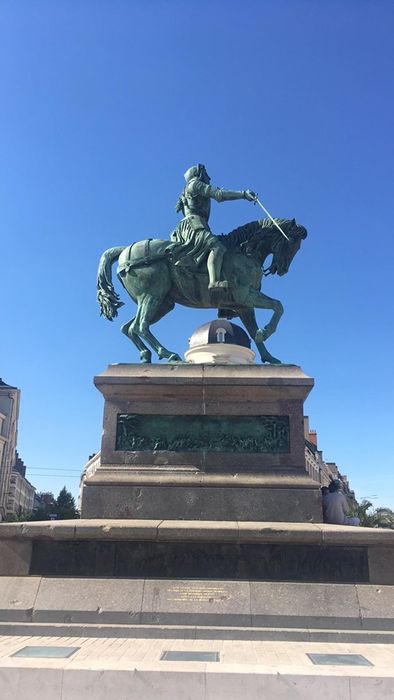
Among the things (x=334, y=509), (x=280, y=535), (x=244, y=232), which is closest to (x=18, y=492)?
(x=244, y=232)

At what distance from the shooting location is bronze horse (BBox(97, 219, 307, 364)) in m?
11.4

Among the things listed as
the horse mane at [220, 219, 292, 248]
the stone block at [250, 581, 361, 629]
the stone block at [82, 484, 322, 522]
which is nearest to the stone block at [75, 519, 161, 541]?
the stone block at [82, 484, 322, 522]

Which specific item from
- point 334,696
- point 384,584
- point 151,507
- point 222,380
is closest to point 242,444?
point 222,380

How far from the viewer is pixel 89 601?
719cm

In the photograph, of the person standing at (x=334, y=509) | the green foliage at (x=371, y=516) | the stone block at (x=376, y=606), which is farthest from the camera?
the green foliage at (x=371, y=516)

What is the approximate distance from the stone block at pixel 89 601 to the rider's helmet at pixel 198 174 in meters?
8.27

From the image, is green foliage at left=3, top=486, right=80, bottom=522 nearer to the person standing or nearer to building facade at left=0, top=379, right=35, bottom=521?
building facade at left=0, top=379, right=35, bottom=521

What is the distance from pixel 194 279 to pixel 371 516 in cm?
3817

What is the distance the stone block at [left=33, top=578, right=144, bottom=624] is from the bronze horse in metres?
4.63

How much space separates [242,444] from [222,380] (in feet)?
3.62

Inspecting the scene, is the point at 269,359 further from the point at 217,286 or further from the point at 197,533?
→ the point at 197,533

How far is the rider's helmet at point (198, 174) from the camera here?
483 inches

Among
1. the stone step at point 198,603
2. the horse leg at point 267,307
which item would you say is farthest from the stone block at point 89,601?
the horse leg at point 267,307

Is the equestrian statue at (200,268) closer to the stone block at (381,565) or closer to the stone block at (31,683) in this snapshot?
the stone block at (381,565)
